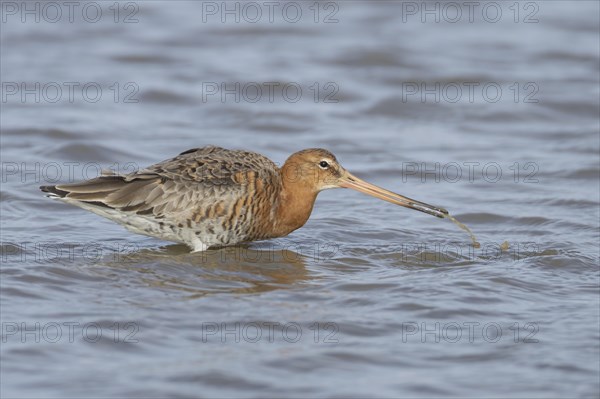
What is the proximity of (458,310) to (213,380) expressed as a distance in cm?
219

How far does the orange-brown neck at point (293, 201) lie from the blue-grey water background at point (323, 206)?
0.27 metres

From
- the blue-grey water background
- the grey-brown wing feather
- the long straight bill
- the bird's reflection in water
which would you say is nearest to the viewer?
the blue-grey water background

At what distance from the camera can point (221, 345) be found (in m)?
7.36

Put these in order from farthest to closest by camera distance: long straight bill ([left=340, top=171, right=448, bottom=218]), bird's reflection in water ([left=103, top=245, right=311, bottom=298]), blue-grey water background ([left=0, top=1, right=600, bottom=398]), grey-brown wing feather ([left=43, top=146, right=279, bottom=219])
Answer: long straight bill ([left=340, top=171, right=448, bottom=218]), grey-brown wing feather ([left=43, top=146, right=279, bottom=219]), bird's reflection in water ([left=103, top=245, right=311, bottom=298]), blue-grey water background ([left=0, top=1, right=600, bottom=398])

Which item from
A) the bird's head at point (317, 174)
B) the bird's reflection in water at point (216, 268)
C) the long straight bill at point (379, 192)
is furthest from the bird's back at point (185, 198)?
the long straight bill at point (379, 192)

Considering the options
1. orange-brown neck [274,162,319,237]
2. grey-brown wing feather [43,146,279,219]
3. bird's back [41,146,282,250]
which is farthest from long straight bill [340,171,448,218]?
grey-brown wing feather [43,146,279,219]

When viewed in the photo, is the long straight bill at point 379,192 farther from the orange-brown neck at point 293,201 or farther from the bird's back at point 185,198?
the bird's back at point 185,198

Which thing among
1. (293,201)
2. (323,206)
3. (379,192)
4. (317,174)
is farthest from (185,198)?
(323,206)

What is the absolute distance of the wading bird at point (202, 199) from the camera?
9.28m

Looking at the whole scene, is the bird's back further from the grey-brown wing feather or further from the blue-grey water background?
the blue-grey water background

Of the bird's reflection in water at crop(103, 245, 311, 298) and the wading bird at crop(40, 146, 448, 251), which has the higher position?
the wading bird at crop(40, 146, 448, 251)

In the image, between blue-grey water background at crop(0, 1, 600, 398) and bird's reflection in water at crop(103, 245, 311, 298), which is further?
bird's reflection in water at crop(103, 245, 311, 298)

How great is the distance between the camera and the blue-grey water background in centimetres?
713

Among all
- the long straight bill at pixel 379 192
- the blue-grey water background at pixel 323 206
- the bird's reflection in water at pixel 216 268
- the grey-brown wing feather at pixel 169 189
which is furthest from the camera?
the long straight bill at pixel 379 192
